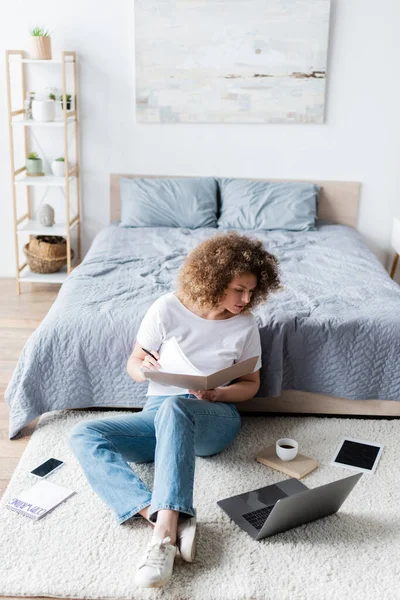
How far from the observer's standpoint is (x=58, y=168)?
163 inches

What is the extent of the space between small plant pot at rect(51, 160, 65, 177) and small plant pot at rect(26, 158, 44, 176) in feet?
0.26

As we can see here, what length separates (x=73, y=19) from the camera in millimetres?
4039

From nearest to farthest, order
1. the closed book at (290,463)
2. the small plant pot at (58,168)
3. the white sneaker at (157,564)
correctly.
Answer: the white sneaker at (157,564), the closed book at (290,463), the small plant pot at (58,168)

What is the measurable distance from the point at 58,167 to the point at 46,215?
30 cm

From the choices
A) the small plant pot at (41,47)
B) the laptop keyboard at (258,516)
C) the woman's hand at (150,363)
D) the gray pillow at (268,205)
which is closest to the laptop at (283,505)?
the laptop keyboard at (258,516)

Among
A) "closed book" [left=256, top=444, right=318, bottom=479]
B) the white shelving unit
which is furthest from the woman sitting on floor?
the white shelving unit

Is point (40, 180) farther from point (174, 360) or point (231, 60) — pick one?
point (174, 360)

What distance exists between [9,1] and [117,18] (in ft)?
2.07

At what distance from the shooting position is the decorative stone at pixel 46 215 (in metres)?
4.17

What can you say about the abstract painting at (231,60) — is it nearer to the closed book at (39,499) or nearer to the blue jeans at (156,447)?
the blue jeans at (156,447)

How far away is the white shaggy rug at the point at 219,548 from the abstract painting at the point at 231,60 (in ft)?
7.87

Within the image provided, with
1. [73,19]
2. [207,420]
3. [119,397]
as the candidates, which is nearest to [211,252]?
[207,420]

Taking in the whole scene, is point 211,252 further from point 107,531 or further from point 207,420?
point 107,531

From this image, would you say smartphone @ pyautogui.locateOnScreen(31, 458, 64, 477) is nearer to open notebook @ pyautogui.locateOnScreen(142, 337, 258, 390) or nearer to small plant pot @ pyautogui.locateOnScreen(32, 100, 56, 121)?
open notebook @ pyautogui.locateOnScreen(142, 337, 258, 390)
